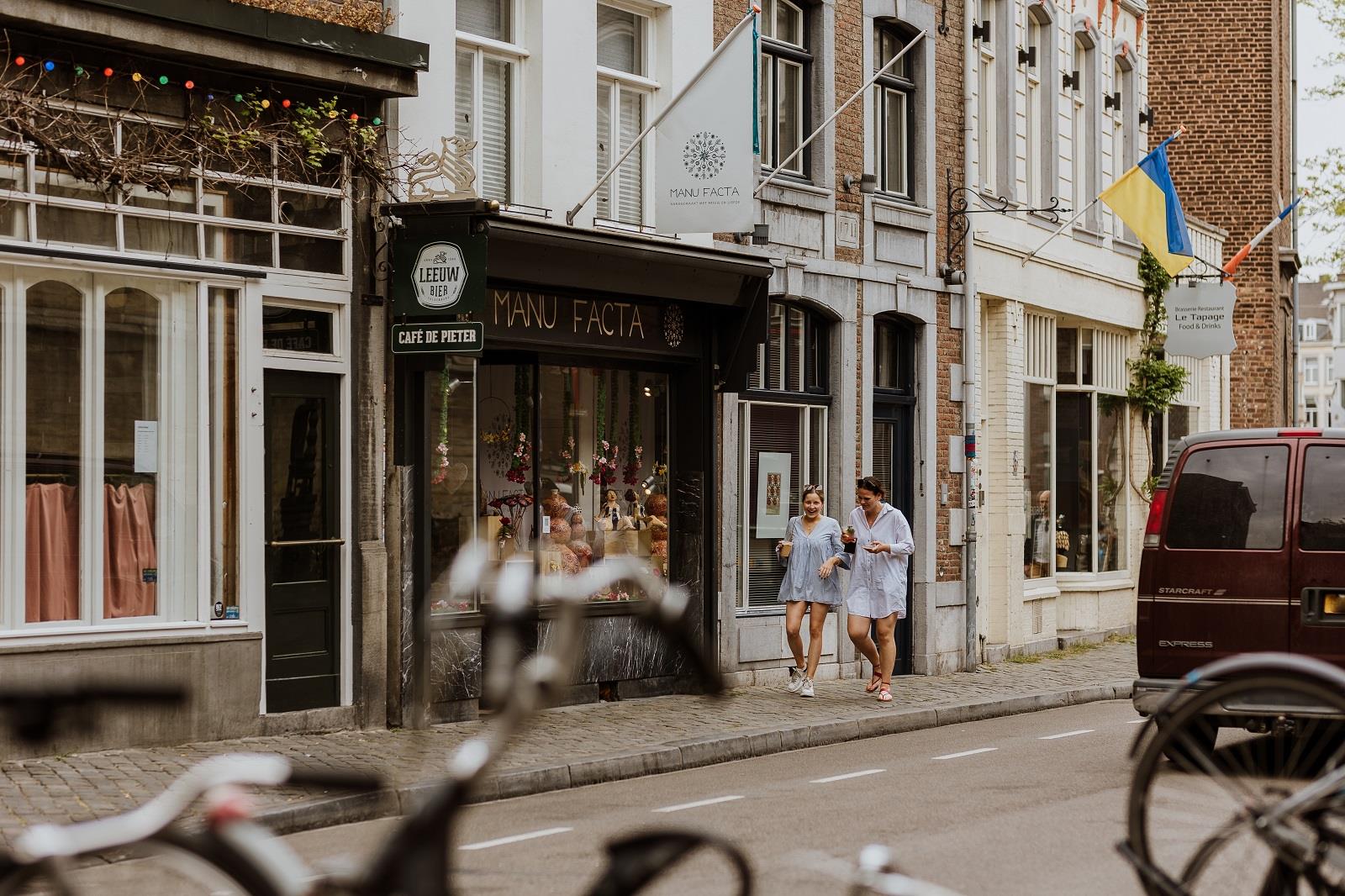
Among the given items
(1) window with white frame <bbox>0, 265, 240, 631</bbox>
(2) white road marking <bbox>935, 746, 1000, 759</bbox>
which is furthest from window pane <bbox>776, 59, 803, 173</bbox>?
(1) window with white frame <bbox>0, 265, 240, 631</bbox>

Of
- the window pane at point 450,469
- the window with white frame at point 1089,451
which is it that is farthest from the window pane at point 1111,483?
the window pane at point 450,469

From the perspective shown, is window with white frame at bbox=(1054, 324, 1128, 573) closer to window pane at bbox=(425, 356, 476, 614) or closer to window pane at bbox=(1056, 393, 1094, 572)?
window pane at bbox=(1056, 393, 1094, 572)

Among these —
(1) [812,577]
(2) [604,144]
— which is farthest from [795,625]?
(2) [604,144]

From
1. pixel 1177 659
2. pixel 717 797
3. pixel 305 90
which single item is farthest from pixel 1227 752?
pixel 305 90

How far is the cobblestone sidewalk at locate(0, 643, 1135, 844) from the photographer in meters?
9.73

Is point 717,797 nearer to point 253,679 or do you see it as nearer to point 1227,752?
point 253,679

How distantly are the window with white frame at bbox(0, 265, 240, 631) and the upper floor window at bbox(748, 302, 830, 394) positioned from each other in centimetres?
620

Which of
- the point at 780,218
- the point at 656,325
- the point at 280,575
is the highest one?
the point at 780,218

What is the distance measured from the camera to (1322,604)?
11.1 metres

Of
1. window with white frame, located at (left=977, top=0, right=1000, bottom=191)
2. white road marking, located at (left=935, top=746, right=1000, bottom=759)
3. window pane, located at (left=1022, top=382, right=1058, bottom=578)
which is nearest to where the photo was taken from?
white road marking, located at (left=935, top=746, right=1000, bottom=759)

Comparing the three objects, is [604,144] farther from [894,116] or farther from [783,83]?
[894,116]

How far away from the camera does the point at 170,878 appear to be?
3719 mm

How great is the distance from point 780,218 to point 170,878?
46.7ft

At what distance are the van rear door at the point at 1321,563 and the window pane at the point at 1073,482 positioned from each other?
12.7 metres
